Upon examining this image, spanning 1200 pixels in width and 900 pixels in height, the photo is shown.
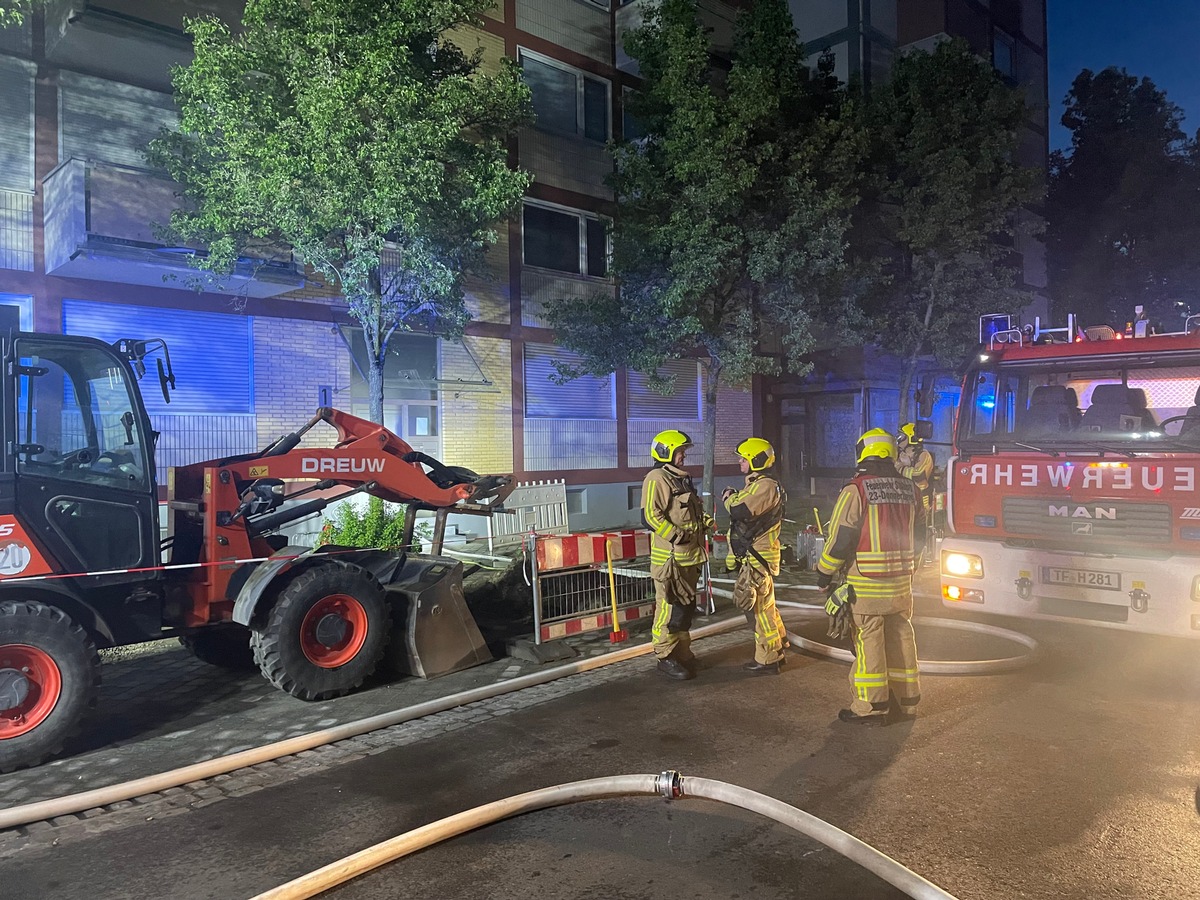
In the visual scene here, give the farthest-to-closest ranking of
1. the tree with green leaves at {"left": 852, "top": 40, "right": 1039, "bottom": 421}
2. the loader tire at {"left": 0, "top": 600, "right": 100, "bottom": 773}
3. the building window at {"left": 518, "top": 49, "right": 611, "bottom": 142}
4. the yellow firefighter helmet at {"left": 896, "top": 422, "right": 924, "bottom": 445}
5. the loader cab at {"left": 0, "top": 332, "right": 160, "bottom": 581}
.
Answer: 1. the building window at {"left": 518, "top": 49, "right": 611, "bottom": 142}
2. the tree with green leaves at {"left": 852, "top": 40, "right": 1039, "bottom": 421}
3. the yellow firefighter helmet at {"left": 896, "top": 422, "right": 924, "bottom": 445}
4. the loader cab at {"left": 0, "top": 332, "right": 160, "bottom": 581}
5. the loader tire at {"left": 0, "top": 600, "right": 100, "bottom": 773}

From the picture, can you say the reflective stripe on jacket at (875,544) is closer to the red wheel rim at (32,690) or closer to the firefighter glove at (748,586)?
the firefighter glove at (748,586)

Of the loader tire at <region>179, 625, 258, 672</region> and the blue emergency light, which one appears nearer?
the loader tire at <region>179, 625, 258, 672</region>

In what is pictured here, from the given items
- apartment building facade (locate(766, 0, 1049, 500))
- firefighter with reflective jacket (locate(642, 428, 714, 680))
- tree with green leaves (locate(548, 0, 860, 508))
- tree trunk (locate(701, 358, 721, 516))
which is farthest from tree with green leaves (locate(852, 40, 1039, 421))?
firefighter with reflective jacket (locate(642, 428, 714, 680))

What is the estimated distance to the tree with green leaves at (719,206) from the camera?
12312 millimetres

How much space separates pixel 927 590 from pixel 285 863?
785cm

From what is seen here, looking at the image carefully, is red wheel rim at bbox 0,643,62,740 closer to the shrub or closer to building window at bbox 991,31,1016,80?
the shrub

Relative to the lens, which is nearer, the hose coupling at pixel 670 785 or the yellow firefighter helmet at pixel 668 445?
the hose coupling at pixel 670 785

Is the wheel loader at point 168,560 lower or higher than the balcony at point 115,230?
lower

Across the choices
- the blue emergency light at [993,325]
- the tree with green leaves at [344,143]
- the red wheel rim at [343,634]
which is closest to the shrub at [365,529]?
the tree with green leaves at [344,143]

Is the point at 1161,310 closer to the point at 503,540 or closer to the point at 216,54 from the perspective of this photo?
the point at 503,540

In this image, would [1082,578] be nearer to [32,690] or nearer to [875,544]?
[875,544]

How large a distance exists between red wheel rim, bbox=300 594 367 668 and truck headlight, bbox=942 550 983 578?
457 centimetres

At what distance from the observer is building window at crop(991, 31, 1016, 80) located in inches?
980

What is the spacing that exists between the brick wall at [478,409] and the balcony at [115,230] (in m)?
4.01
